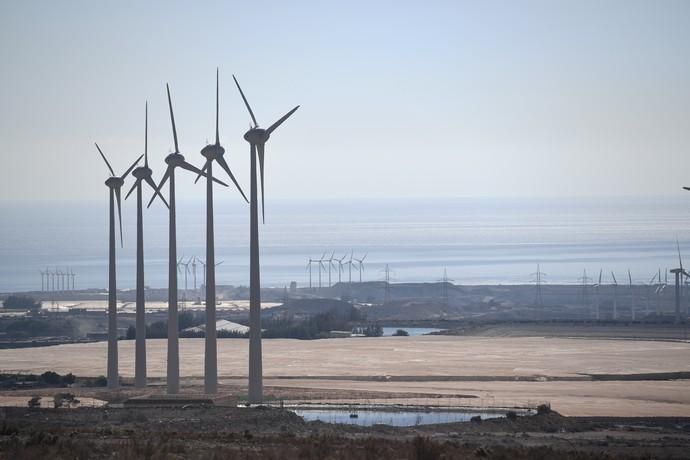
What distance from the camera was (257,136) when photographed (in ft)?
156

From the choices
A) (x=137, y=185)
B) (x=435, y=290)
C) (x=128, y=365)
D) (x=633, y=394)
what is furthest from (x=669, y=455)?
(x=435, y=290)

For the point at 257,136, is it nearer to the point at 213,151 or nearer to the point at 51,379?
the point at 213,151

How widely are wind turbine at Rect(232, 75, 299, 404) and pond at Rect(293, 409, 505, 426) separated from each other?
A: 7.01 feet

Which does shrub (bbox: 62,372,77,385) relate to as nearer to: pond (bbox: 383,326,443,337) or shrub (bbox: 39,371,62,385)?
shrub (bbox: 39,371,62,385)

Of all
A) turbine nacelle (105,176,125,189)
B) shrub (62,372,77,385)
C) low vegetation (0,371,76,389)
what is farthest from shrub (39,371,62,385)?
turbine nacelle (105,176,125,189)

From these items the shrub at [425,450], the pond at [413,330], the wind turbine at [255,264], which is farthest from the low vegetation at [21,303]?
the shrub at [425,450]

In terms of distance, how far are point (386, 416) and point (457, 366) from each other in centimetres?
2567

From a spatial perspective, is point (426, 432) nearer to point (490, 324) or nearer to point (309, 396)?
point (309, 396)

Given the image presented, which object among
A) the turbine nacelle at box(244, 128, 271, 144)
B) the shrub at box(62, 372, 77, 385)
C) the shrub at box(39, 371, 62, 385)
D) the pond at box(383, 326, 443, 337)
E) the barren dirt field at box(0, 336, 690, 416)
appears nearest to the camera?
the turbine nacelle at box(244, 128, 271, 144)

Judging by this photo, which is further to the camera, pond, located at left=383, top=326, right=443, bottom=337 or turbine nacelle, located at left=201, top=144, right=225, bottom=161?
pond, located at left=383, top=326, right=443, bottom=337

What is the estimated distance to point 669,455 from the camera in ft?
111

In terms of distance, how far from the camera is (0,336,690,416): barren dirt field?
5375 centimetres

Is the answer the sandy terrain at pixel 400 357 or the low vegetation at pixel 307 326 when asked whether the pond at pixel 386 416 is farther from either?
the low vegetation at pixel 307 326

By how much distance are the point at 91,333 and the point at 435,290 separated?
77.7 metres
